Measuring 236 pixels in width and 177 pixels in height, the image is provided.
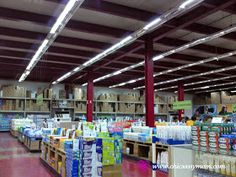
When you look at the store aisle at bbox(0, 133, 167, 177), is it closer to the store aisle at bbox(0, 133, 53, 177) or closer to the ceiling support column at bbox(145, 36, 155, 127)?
the store aisle at bbox(0, 133, 53, 177)

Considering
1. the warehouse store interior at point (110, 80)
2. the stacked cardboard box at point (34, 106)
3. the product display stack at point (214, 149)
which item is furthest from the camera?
the stacked cardboard box at point (34, 106)

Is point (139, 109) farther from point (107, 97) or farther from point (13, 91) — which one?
point (13, 91)

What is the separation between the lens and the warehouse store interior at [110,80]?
10.6 ft

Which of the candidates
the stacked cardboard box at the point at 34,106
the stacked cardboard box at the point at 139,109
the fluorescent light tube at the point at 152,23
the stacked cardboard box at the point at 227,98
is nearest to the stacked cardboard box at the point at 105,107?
the stacked cardboard box at the point at 139,109

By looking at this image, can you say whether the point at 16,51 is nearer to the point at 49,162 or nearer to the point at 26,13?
the point at 26,13

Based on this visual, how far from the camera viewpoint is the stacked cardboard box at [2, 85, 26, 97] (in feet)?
62.2

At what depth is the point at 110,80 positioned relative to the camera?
2148 cm

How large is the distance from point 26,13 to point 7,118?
1362 centimetres

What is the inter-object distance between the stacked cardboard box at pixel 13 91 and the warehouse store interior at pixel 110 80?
0.24 feet

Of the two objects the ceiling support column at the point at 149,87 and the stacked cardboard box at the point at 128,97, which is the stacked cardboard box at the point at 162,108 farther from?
the ceiling support column at the point at 149,87

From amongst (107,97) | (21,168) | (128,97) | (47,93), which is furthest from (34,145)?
(128,97)

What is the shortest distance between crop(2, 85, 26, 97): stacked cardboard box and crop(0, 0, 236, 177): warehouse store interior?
0.24 ft

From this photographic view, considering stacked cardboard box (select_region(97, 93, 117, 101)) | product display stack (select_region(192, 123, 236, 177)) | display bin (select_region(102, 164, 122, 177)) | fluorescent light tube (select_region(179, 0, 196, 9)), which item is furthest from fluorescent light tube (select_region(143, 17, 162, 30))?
stacked cardboard box (select_region(97, 93, 117, 101))

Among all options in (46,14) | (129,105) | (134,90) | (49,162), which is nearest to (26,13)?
(46,14)
